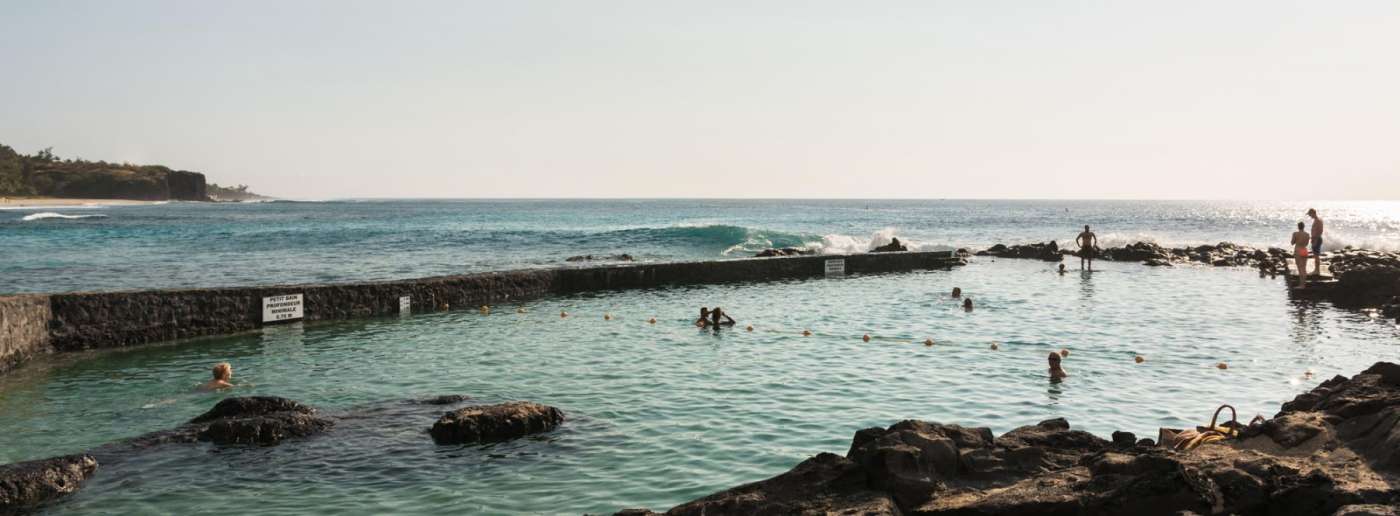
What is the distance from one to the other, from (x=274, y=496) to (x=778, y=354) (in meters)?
9.81

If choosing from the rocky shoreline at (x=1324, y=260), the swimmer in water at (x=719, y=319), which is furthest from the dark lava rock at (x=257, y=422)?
the rocky shoreline at (x=1324, y=260)

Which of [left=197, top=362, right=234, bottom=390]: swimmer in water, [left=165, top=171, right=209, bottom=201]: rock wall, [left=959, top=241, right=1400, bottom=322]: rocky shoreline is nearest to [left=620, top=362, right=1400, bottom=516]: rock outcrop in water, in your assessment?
[left=197, top=362, right=234, bottom=390]: swimmer in water

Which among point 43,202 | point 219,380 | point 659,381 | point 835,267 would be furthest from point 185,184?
point 659,381

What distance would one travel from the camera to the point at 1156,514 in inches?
231

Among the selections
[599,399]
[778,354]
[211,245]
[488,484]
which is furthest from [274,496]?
[211,245]

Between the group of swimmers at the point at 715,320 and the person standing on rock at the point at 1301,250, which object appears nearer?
the group of swimmers at the point at 715,320

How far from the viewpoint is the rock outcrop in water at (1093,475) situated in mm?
5867

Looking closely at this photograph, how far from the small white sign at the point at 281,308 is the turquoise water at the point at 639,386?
2.42 ft

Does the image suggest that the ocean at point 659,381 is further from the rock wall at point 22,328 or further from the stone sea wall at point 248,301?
the stone sea wall at point 248,301

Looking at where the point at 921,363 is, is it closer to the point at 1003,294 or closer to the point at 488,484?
the point at 488,484

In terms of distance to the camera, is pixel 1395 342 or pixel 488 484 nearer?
pixel 488 484

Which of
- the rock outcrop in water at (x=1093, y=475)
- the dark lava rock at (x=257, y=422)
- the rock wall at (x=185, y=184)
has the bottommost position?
the dark lava rock at (x=257, y=422)

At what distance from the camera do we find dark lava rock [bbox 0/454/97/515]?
772cm

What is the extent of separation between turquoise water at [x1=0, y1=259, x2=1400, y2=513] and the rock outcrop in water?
77.6 inches
